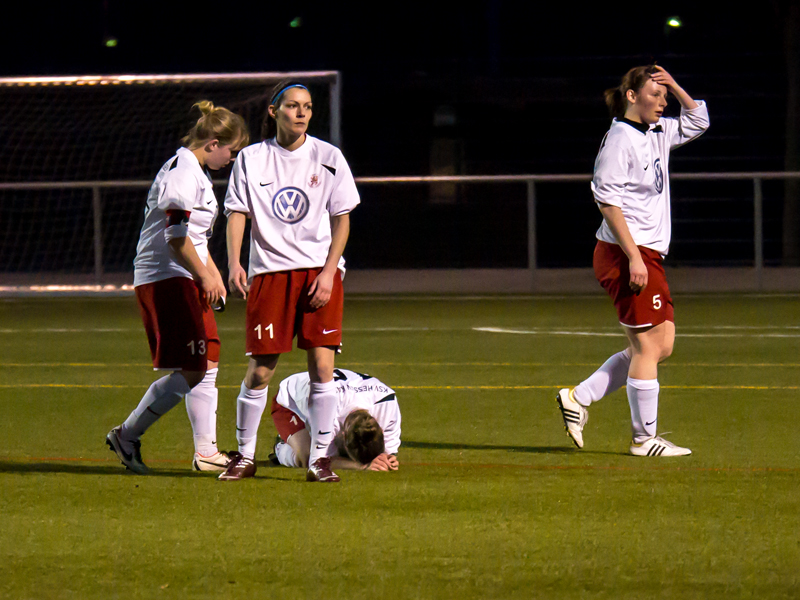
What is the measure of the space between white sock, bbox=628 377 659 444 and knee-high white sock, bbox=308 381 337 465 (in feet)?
5.05

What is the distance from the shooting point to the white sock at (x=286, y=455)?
20.2 feet

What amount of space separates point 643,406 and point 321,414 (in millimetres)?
1628

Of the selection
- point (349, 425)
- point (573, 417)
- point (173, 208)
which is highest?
point (173, 208)

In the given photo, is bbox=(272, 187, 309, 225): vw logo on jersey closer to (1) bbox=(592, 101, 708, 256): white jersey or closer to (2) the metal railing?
(1) bbox=(592, 101, 708, 256): white jersey

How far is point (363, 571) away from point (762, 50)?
2147 cm

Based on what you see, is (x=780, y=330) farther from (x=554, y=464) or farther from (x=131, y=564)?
(x=131, y=564)

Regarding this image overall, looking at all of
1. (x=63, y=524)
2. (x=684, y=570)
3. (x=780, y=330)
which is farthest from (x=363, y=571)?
(x=780, y=330)

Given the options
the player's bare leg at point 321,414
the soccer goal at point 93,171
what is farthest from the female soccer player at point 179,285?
the soccer goal at point 93,171

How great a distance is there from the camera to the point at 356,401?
612cm

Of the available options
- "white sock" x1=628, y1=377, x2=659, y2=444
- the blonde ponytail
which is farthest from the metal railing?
the blonde ponytail

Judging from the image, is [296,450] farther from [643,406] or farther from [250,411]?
[643,406]

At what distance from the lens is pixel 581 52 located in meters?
25.5

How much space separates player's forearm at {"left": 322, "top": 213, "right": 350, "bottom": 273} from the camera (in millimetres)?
5508

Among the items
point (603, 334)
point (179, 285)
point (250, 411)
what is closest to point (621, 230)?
point (250, 411)
